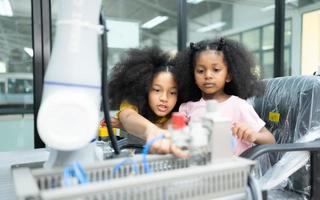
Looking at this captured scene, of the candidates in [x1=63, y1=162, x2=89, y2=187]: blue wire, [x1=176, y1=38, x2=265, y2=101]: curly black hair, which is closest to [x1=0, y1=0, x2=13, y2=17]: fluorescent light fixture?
[x1=176, y1=38, x2=265, y2=101]: curly black hair

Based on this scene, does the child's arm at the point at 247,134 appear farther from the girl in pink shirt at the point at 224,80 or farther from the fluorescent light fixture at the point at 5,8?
the fluorescent light fixture at the point at 5,8

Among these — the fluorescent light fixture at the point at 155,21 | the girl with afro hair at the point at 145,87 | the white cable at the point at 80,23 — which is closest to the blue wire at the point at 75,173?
the white cable at the point at 80,23

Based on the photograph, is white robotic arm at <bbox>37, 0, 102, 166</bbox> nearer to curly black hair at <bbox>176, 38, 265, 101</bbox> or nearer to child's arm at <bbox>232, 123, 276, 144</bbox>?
child's arm at <bbox>232, 123, 276, 144</bbox>

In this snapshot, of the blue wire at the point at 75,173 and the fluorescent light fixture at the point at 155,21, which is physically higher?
the fluorescent light fixture at the point at 155,21

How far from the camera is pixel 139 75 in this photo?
1175 mm

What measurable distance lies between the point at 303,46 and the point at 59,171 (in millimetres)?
4403

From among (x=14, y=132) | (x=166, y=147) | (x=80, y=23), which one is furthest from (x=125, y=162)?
(x=14, y=132)

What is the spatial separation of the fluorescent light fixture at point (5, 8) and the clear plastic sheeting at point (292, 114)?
6.40 ft

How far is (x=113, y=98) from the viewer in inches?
47.4

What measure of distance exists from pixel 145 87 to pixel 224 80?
0.34 meters

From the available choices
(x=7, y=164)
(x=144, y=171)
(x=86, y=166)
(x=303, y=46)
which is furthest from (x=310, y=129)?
(x=303, y=46)

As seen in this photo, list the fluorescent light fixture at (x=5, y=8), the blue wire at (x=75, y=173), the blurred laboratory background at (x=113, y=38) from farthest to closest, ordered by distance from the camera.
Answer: the fluorescent light fixture at (x=5, y=8) → the blurred laboratory background at (x=113, y=38) → the blue wire at (x=75, y=173)

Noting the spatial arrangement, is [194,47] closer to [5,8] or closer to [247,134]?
[247,134]

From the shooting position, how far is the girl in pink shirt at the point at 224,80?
1143mm
